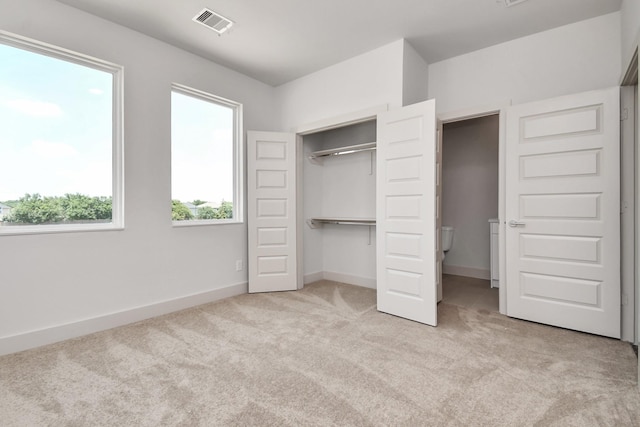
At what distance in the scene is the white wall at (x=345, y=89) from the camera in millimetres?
3250

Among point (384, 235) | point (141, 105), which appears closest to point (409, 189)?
point (384, 235)

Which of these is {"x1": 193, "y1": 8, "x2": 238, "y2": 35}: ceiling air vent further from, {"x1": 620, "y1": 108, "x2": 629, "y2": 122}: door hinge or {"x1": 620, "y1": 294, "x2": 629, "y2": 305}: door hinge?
{"x1": 620, "y1": 294, "x2": 629, "y2": 305}: door hinge

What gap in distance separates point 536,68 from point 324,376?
136 inches

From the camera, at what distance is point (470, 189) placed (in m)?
4.82

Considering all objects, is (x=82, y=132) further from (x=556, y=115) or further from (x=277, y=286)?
(x=556, y=115)

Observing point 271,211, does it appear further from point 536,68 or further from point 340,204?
point 536,68

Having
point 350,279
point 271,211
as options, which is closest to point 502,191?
point 350,279

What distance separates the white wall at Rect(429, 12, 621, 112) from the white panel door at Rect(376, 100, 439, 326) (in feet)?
3.14

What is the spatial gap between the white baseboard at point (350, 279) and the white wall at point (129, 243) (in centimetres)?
134

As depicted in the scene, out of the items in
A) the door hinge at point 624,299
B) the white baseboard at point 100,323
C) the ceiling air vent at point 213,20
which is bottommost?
the white baseboard at point 100,323

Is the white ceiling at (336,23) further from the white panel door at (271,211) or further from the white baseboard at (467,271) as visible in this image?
the white baseboard at (467,271)

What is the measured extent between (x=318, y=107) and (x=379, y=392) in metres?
3.22

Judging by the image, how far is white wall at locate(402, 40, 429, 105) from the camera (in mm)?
3215

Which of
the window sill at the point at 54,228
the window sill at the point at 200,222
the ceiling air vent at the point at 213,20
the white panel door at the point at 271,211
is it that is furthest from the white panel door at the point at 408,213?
the window sill at the point at 54,228
